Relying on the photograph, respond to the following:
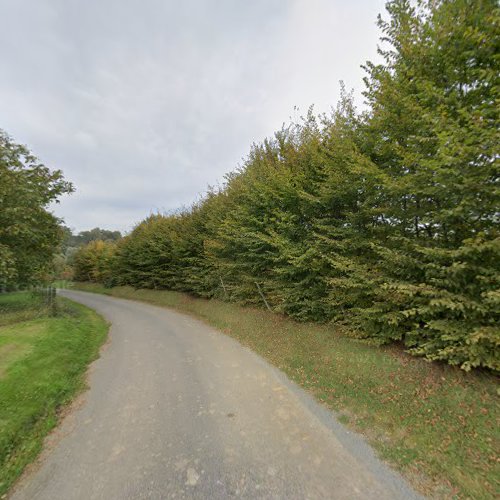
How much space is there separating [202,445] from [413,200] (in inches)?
250

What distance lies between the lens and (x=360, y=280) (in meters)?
6.20

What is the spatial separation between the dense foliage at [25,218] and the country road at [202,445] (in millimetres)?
7777

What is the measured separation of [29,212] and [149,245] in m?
11.3

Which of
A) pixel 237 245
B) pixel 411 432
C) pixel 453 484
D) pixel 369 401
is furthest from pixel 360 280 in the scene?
pixel 237 245

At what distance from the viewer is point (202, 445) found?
3.57 meters

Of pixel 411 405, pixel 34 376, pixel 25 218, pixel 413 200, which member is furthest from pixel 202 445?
pixel 25 218

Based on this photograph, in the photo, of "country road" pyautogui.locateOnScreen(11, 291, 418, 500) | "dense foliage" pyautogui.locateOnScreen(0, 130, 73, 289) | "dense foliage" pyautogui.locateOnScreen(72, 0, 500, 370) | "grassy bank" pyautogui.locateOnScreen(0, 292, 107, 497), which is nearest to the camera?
"country road" pyautogui.locateOnScreen(11, 291, 418, 500)

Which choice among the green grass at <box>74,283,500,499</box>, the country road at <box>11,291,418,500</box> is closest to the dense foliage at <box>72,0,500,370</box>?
the green grass at <box>74,283,500,499</box>

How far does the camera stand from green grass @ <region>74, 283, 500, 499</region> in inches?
115

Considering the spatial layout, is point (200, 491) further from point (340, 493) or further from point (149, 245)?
point (149, 245)

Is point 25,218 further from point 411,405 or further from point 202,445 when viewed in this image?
point 411,405

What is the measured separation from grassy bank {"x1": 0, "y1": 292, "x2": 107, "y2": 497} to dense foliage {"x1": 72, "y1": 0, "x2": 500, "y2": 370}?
6493mm

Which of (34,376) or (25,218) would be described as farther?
(25,218)

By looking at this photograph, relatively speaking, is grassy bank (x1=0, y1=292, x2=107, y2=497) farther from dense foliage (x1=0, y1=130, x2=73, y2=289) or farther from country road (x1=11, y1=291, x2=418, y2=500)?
dense foliage (x1=0, y1=130, x2=73, y2=289)
